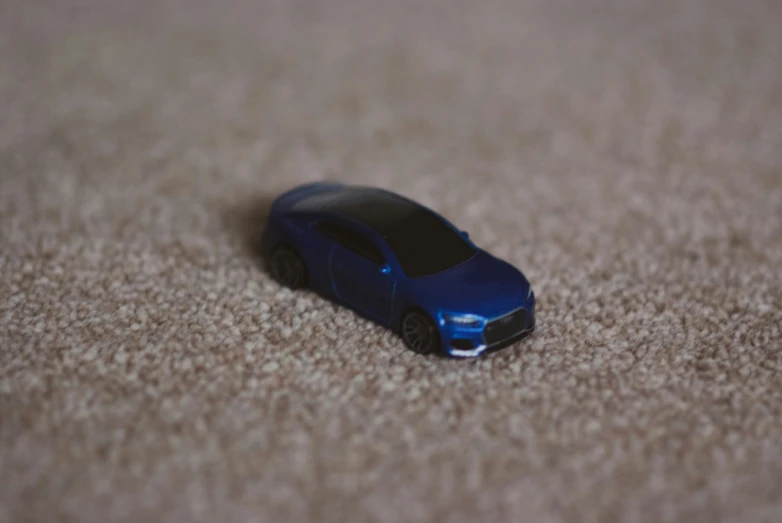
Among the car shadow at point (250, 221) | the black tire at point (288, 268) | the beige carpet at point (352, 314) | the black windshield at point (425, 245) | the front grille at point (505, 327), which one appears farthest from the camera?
the car shadow at point (250, 221)

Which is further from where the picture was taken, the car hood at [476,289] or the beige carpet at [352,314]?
the car hood at [476,289]

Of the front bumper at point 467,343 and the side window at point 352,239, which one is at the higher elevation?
the side window at point 352,239

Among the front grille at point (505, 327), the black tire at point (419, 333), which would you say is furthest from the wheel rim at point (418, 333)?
the front grille at point (505, 327)

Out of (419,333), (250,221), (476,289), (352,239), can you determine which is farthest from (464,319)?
(250,221)

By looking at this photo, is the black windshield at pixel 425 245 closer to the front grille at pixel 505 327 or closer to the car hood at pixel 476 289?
the car hood at pixel 476 289

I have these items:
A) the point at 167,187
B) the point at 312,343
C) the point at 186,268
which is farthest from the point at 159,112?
the point at 312,343

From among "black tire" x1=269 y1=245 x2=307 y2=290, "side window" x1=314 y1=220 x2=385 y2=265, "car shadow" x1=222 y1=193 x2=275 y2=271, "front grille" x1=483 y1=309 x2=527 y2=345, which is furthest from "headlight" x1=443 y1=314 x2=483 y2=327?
"car shadow" x1=222 y1=193 x2=275 y2=271

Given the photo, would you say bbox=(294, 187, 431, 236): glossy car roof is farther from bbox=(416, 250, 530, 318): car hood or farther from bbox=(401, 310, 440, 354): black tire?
bbox=(401, 310, 440, 354): black tire
